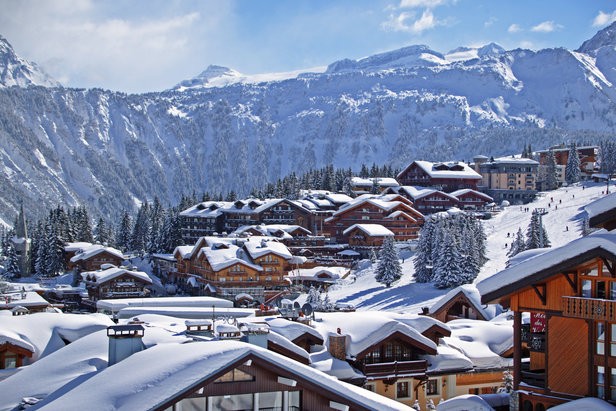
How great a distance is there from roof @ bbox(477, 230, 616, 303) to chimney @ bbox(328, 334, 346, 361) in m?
9.65

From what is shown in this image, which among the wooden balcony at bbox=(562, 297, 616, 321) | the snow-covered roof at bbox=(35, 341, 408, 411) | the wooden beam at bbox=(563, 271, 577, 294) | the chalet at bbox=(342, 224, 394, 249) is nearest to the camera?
the snow-covered roof at bbox=(35, 341, 408, 411)

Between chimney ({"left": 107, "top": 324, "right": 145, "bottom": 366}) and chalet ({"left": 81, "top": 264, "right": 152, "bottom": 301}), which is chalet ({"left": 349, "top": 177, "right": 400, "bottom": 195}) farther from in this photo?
chimney ({"left": 107, "top": 324, "right": 145, "bottom": 366})

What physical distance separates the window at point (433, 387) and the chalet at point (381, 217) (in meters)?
82.2

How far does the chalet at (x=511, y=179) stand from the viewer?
142 metres

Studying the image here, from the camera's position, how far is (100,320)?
31.5 m

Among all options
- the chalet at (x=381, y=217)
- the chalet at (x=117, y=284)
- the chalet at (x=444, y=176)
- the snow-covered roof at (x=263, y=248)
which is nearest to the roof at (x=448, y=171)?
the chalet at (x=444, y=176)

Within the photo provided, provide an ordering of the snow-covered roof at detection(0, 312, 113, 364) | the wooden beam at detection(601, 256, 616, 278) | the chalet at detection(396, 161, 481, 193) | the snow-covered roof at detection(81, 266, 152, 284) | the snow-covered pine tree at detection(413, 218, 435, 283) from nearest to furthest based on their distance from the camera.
Answer: the wooden beam at detection(601, 256, 616, 278), the snow-covered roof at detection(0, 312, 113, 364), the snow-covered pine tree at detection(413, 218, 435, 283), the snow-covered roof at detection(81, 266, 152, 284), the chalet at detection(396, 161, 481, 193)

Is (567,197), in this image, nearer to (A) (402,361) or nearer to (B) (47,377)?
(A) (402,361)

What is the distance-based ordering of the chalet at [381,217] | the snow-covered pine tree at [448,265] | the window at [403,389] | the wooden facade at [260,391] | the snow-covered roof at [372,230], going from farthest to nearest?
the chalet at [381,217] → the snow-covered roof at [372,230] → the snow-covered pine tree at [448,265] → the window at [403,389] → the wooden facade at [260,391]

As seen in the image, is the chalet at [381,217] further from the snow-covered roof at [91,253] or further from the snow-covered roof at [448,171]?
the snow-covered roof at [91,253]

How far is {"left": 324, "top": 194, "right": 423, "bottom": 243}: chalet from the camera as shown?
4434 inches

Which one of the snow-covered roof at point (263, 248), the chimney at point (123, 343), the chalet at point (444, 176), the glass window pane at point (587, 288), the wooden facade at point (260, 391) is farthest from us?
the chalet at point (444, 176)

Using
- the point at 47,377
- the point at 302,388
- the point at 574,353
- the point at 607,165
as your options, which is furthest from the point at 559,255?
the point at 607,165

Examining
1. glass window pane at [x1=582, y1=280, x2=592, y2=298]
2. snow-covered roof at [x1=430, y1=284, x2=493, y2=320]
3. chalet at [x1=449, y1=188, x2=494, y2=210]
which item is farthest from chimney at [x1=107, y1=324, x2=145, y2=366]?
chalet at [x1=449, y1=188, x2=494, y2=210]
